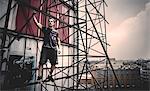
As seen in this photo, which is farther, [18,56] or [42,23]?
[42,23]

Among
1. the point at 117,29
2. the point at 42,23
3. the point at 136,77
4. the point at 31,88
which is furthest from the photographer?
the point at 136,77

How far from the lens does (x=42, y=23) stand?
139 inches

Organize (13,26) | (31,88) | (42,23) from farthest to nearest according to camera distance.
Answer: (42,23), (31,88), (13,26)

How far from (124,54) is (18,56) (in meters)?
2.60

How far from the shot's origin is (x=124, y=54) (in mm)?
4746

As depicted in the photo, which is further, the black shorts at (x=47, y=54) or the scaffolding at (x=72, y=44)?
the black shorts at (x=47, y=54)

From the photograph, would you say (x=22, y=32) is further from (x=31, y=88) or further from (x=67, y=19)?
(x=67, y=19)

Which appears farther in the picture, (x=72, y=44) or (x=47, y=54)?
(x=72, y=44)

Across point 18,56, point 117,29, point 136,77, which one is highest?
point 117,29

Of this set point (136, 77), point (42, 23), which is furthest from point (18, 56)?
point (136, 77)

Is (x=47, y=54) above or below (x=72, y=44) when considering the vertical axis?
below

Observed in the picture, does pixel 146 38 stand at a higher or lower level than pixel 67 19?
lower

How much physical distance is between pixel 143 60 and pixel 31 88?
2.55 meters

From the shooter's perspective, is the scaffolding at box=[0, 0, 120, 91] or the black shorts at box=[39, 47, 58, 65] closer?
the scaffolding at box=[0, 0, 120, 91]
